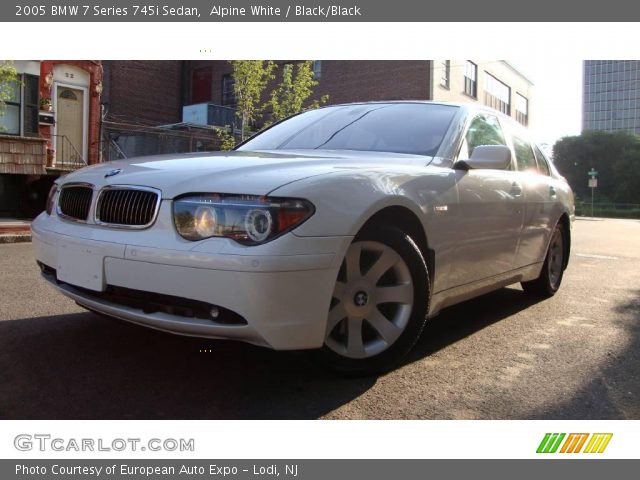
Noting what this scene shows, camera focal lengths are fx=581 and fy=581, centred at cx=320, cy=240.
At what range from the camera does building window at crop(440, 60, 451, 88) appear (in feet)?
88.3

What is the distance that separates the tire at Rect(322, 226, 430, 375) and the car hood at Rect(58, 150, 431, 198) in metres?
0.44

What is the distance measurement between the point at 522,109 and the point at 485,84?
8.46 meters

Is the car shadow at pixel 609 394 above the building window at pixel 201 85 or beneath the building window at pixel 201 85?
beneath

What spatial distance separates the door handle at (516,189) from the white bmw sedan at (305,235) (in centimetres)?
14

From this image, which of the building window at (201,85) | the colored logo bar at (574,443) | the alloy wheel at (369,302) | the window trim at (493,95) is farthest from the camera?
the building window at (201,85)

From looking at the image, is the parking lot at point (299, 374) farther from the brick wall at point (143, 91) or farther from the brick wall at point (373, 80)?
the brick wall at point (143, 91)

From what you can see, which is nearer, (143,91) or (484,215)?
(484,215)

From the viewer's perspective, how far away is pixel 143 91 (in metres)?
29.6

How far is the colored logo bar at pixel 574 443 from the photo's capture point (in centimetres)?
231

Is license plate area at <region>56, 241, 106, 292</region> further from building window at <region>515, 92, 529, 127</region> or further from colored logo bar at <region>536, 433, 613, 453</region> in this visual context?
building window at <region>515, 92, 529, 127</region>

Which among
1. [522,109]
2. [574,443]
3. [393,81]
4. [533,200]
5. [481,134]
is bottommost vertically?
[574,443]

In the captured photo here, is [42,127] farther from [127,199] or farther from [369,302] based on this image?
[369,302]

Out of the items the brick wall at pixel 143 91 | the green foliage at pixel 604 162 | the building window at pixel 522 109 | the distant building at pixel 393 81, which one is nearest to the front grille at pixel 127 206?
the distant building at pixel 393 81

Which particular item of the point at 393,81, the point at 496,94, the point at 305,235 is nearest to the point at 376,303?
the point at 305,235
